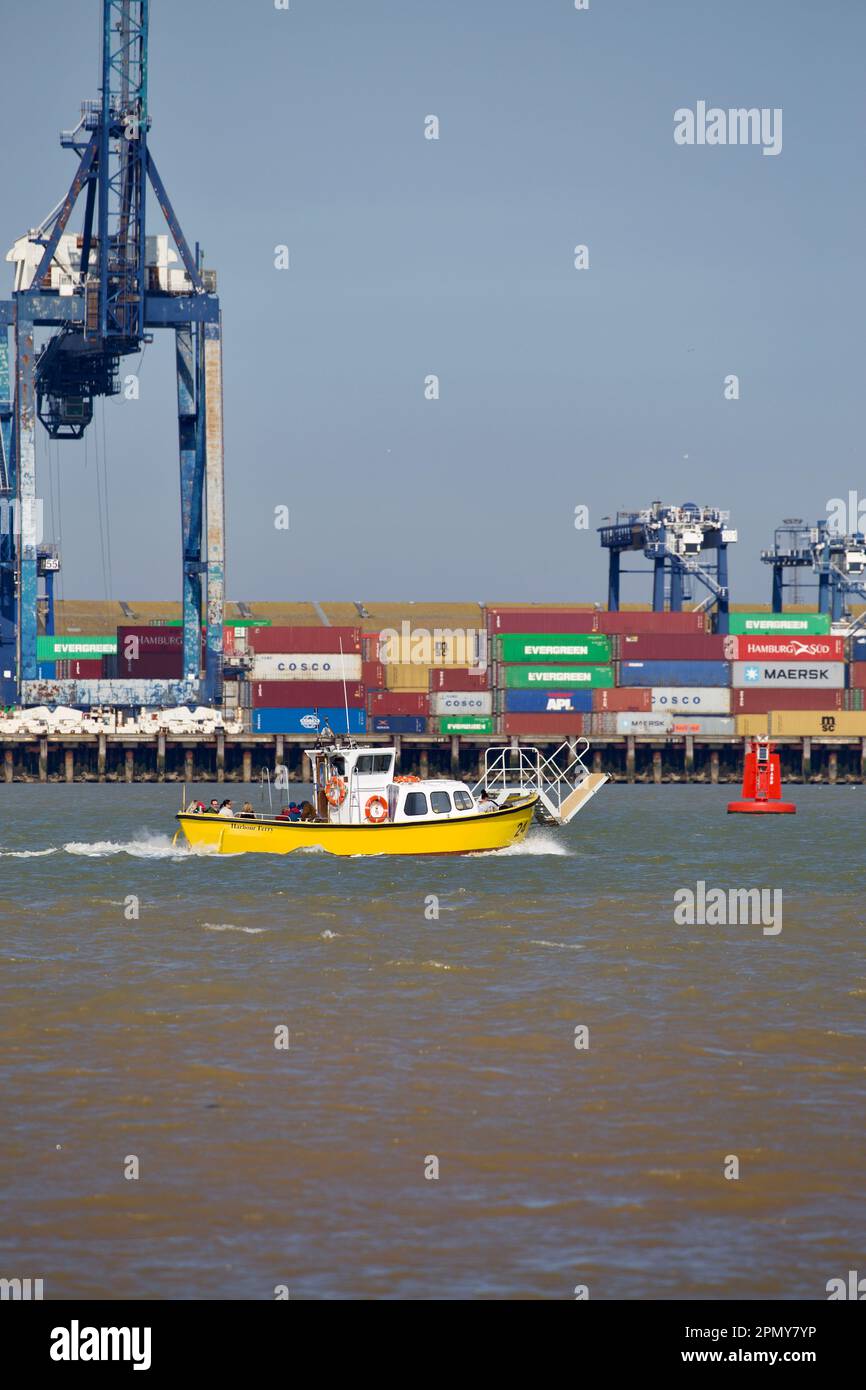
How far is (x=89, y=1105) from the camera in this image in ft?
60.8

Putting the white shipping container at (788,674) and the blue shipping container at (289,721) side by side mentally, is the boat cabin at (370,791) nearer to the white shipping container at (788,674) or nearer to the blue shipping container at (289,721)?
the blue shipping container at (289,721)

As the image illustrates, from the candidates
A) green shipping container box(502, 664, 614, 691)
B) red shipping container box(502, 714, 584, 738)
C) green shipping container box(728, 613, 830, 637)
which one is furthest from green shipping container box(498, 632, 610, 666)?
green shipping container box(728, 613, 830, 637)

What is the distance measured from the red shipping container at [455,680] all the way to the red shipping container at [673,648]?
37.0 feet

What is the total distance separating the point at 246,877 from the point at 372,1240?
27565 mm

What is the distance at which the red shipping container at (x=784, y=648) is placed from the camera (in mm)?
120875

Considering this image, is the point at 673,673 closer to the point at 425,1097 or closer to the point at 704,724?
the point at 704,724

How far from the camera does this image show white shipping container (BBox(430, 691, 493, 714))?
116m

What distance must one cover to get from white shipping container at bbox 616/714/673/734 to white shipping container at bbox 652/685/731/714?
80cm

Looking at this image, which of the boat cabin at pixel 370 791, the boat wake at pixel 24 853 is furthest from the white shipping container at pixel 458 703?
the boat cabin at pixel 370 791

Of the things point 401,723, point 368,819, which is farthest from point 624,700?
point 368,819

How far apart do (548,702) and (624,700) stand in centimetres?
563

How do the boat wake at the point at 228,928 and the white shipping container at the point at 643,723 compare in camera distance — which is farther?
the white shipping container at the point at 643,723

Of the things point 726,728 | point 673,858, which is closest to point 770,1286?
point 673,858
